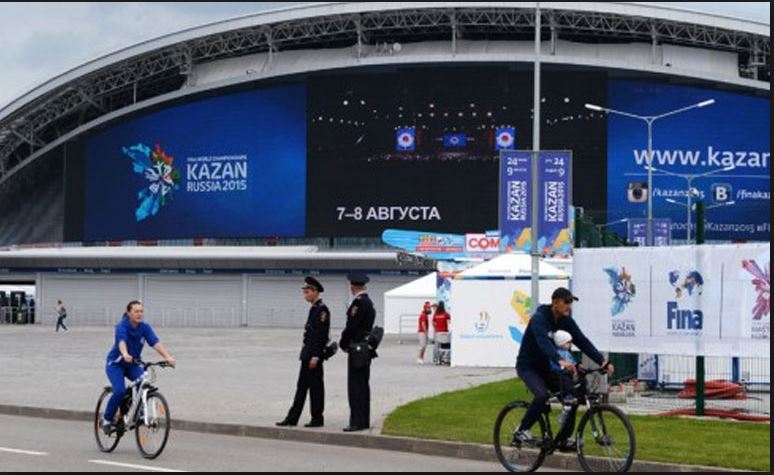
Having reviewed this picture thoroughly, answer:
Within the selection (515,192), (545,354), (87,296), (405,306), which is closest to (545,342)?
(545,354)

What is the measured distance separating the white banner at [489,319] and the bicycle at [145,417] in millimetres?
17885

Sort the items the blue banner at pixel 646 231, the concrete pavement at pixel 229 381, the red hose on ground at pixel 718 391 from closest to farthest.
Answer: the concrete pavement at pixel 229 381, the red hose on ground at pixel 718 391, the blue banner at pixel 646 231

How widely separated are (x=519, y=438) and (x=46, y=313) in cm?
7873

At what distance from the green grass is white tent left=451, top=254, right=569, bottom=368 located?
1107 cm

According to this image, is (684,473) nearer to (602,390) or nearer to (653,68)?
(602,390)

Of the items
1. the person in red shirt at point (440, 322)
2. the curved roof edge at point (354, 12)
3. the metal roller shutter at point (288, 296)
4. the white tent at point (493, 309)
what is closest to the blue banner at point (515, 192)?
the white tent at point (493, 309)

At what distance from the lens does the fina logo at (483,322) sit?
32.8m

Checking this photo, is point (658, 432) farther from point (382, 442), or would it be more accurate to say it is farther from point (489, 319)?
point (489, 319)

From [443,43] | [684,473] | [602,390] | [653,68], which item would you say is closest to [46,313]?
[443,43]

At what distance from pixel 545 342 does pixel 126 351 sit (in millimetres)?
4896

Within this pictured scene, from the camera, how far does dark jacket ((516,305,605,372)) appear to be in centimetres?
1323

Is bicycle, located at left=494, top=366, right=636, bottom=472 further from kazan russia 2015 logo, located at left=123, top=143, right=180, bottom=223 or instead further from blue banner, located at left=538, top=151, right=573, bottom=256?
kazan russia 2015 logo, located at left=123, top=143, right=180, bottom=223

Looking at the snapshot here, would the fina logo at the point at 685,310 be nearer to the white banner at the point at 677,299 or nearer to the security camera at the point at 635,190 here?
the white banner at the point at 677,299

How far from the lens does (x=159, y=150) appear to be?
8938 cm
